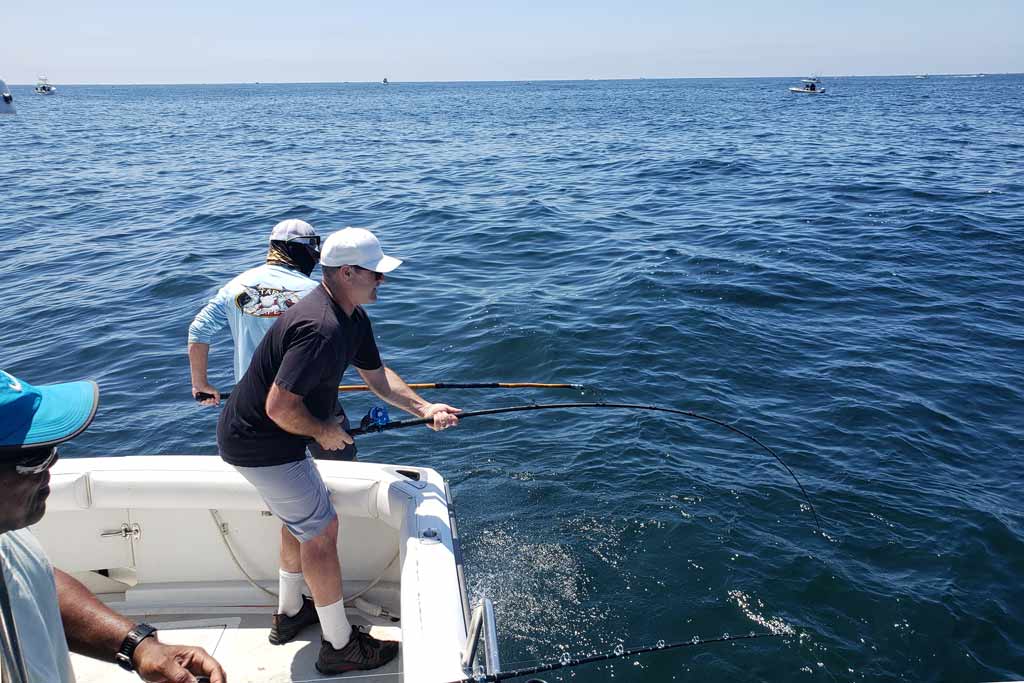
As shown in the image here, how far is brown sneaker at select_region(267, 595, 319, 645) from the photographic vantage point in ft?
11.7

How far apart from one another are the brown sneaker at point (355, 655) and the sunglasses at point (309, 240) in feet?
6.40

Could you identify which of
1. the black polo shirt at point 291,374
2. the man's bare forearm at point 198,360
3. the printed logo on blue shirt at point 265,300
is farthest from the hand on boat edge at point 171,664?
the man's bare forearm at point 198,360

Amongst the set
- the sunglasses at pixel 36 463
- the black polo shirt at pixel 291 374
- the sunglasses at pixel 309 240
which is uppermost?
the sunglasses at pixel 309 240

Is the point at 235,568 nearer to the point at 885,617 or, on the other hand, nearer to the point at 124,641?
the point at 124,641

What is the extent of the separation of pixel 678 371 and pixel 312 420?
17.4ft

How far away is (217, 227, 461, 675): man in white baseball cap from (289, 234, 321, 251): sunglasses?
0.85 m

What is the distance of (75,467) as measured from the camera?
3.62 meters

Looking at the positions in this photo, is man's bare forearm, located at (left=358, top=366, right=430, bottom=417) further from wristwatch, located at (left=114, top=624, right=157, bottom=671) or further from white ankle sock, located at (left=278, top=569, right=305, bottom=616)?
wristwatch, located at (left=114, top=624, right=157, bottom=671)

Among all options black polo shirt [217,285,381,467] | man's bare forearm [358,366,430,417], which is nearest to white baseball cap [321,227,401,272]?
black polo shirt [217,285,381,467]

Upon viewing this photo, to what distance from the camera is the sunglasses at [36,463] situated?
1.55m

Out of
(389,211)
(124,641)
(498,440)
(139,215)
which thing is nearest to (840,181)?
(389,211)

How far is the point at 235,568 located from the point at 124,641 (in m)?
1.81

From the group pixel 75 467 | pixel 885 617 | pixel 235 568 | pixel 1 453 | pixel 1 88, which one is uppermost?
pixel 1 88

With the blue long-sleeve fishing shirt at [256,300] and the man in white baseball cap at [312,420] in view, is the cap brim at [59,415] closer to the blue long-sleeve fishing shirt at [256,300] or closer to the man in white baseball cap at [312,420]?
the man in white baseball cap at [312,420]
